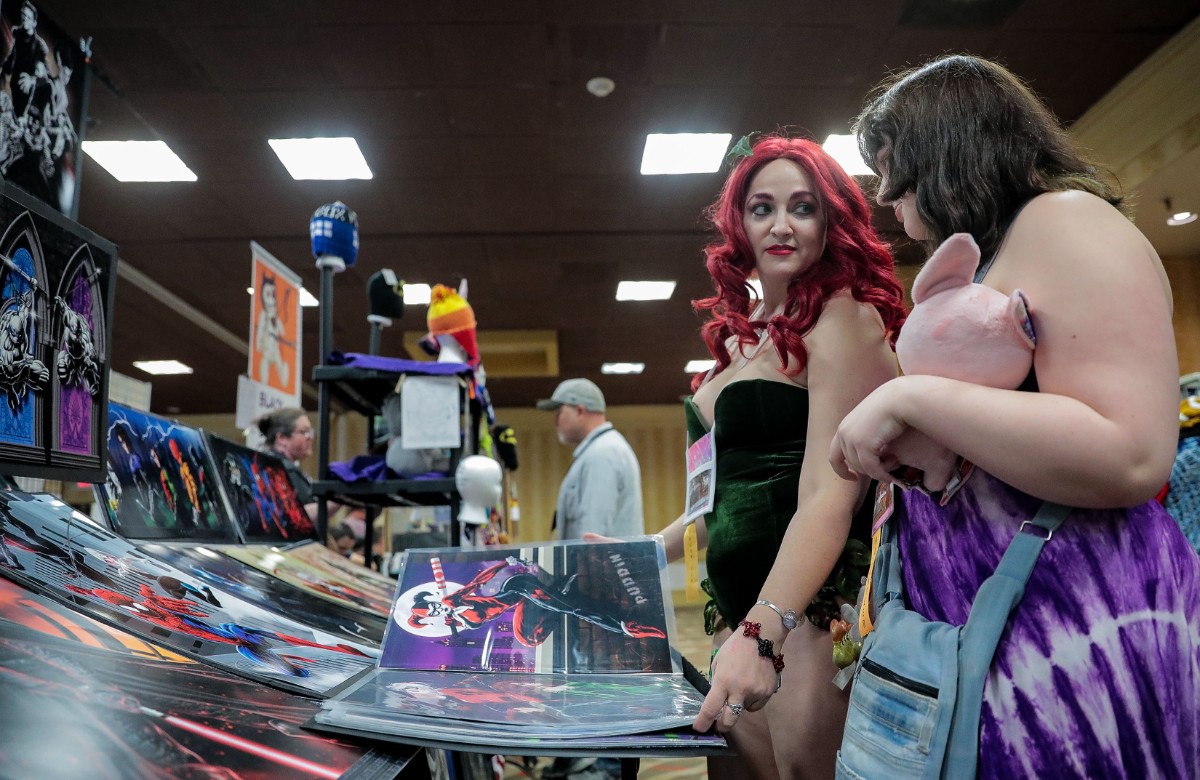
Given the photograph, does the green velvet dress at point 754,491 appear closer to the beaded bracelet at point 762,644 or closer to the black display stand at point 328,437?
the beaded bracelet at point 762,644

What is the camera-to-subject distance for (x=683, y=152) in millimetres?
4848

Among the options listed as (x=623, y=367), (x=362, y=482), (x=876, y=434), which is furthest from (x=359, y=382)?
(x=623, y=367)

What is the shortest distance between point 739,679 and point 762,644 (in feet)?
0.21

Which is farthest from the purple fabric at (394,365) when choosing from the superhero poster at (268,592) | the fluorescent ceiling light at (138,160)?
the fluorescent ceiling light at (138,160)

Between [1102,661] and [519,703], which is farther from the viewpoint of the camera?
[519,703]

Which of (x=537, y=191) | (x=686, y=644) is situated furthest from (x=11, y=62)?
(x=686, y=644)

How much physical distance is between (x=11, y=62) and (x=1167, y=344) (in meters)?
1.63

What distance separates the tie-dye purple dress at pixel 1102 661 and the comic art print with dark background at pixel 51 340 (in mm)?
892

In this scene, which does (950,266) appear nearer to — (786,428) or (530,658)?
(786,428)

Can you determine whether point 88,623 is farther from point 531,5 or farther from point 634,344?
point 634,344

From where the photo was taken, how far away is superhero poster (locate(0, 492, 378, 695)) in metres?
0.64

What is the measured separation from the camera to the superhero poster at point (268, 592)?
951 millimetres

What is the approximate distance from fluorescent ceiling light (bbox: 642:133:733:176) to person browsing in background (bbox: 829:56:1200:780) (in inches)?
165

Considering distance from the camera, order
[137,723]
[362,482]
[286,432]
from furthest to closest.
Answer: [286,432]
[362,482]
[137,723]
